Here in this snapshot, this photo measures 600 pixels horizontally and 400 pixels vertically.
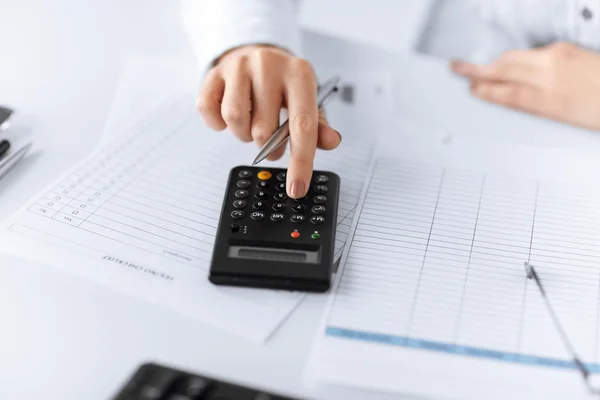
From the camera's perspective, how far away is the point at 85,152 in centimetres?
53

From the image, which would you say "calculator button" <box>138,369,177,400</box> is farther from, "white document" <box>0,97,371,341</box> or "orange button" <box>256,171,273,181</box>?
"orange button" <box>256,171,273,181</box>

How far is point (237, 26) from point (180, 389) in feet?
1.25

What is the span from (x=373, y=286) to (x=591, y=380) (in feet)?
0.44

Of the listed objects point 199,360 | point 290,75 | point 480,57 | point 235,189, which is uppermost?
point 480,57

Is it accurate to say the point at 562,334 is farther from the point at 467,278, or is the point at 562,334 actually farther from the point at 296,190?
the point at 296,190

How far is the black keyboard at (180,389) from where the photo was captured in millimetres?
323

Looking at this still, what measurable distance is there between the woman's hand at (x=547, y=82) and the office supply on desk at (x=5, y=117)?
416mm

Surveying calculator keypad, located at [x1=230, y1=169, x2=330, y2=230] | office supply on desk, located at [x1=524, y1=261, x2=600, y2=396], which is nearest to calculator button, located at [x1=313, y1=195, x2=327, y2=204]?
calculator keypad, located at [x1=230, y1=169, x2=330, y2=230]

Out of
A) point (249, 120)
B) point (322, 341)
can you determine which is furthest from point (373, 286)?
point (249, 120)

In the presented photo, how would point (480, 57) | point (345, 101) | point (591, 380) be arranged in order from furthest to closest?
point (480, 57) → point (345, 101) → point (591, 380)

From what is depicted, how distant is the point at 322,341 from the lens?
1.24 ft

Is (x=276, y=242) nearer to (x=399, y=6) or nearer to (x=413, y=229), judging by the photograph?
(x=413, y=229)

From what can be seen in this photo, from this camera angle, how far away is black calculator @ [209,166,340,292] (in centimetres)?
40

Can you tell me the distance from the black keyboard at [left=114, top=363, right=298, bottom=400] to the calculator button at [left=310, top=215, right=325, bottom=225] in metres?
0.14
